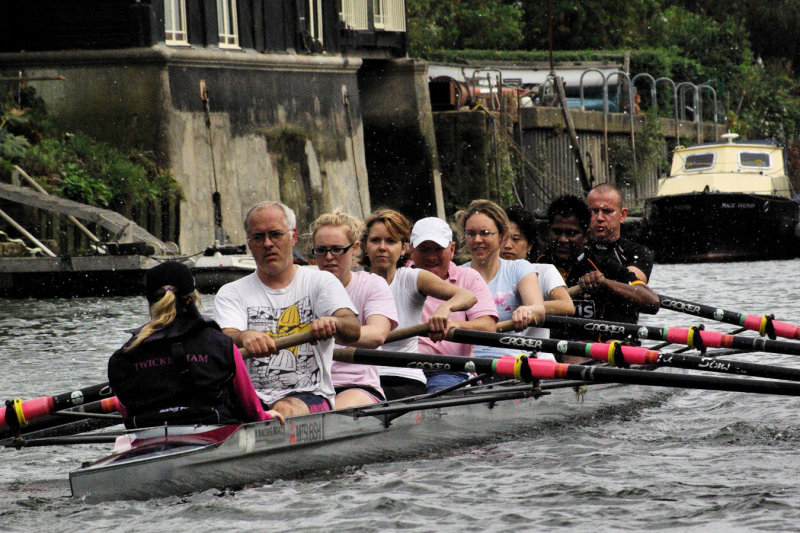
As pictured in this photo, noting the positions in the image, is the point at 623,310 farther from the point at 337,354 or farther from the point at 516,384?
the point at 337,354

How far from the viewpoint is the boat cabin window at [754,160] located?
112ft

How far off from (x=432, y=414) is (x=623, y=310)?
2459 mm

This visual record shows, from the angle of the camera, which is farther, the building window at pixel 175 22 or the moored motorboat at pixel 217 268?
the building window at pixel 175 22

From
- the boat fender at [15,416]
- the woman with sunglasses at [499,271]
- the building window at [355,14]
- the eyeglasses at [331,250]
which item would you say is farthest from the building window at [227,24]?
the boat fender at [15,416]

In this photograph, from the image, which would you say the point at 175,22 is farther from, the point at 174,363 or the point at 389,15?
the point at 174,363

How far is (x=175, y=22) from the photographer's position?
87.4ft

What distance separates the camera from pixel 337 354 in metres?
8.45

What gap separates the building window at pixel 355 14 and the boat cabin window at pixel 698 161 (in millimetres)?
8664

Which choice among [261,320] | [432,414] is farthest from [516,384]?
[261,320]

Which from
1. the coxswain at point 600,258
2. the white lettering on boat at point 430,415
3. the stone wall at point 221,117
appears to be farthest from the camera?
the stone wall at point 221,117

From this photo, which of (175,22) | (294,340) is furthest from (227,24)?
(294,340)

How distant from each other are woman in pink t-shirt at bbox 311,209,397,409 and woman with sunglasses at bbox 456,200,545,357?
1.17m

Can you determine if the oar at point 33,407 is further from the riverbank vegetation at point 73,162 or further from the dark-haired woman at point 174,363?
the riverbank vegetation at point 73,162

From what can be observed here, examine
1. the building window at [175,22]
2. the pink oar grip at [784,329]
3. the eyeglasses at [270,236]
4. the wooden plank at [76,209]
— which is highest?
the building window at [175,22]
